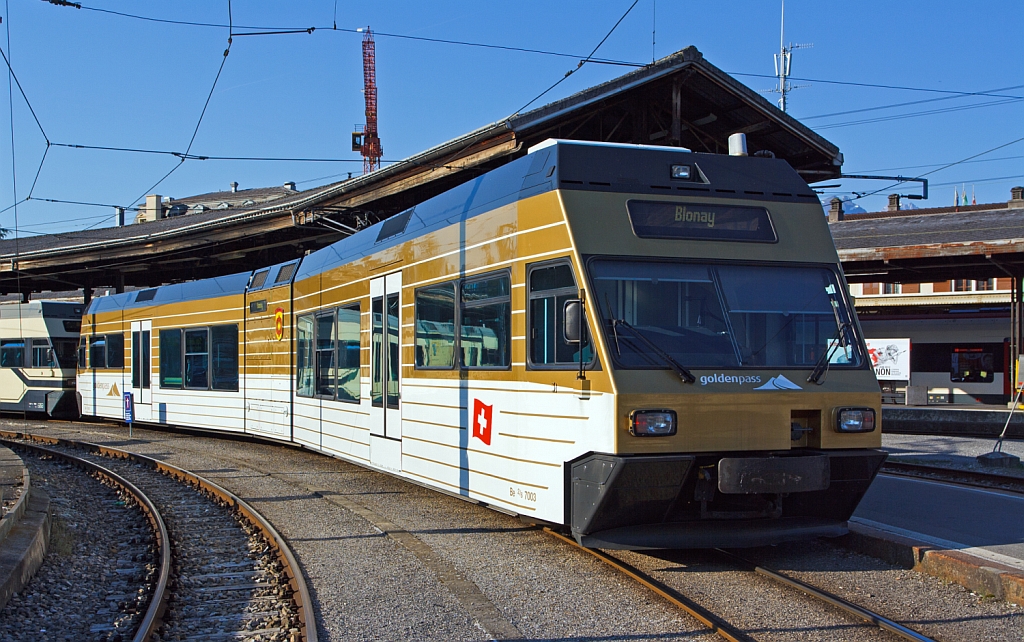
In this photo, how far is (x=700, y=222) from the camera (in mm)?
7152

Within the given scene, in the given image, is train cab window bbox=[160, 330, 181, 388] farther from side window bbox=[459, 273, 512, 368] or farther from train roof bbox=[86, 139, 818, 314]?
side window bbox=[459, 273, 512, 368]

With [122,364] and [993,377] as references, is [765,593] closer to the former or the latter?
[122,364]

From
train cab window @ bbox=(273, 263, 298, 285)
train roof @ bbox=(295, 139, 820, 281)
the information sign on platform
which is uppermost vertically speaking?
train roof @ bbox=(295, 139, 820, 281)

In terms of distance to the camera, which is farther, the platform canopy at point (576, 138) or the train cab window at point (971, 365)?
the train cab window at point (971, 365)

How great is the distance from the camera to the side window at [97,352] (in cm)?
2222

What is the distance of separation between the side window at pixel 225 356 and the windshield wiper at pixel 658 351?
1187cm

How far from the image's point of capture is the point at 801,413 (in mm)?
6863

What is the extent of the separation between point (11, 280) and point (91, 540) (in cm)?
2805

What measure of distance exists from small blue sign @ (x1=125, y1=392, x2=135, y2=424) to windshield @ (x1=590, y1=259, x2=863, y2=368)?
1620 cm

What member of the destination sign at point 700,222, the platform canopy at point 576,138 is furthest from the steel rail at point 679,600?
the platform canopy at point 576,138

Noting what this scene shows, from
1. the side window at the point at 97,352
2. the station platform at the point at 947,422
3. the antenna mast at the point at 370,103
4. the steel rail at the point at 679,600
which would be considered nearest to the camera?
the steel rail at the point at 679,600

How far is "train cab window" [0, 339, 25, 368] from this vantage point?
25.2 metres

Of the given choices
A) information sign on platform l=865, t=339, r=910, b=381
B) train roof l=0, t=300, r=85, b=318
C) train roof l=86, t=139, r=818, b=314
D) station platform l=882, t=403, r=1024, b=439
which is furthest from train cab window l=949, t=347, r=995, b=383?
train roof l=86, t=139, r=818, b=314

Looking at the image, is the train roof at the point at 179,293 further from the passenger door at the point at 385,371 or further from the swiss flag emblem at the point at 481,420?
the swiss flag emblem at the point at 481,420
